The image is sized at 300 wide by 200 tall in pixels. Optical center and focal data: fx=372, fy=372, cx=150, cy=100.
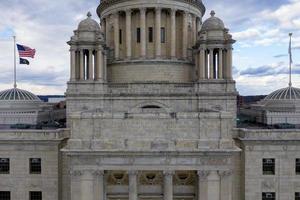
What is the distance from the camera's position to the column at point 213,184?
31641 millimetres

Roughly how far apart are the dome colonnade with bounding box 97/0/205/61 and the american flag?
10076 millimetres

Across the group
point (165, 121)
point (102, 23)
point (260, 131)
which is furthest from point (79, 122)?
point (102, 23)

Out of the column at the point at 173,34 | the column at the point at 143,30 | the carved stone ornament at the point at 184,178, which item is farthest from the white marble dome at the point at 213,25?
the carved stone ornament at the point at 184,178

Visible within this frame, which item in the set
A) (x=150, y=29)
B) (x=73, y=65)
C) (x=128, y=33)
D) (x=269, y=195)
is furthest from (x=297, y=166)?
(x=128, y=33)

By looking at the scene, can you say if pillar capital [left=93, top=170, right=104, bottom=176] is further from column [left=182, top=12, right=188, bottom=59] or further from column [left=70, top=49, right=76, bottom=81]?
column [left=182, top=12, right=188, bottom=59]

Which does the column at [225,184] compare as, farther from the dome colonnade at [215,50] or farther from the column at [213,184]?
the dome colonnade at [215,50]

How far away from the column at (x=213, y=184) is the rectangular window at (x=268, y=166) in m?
6.34

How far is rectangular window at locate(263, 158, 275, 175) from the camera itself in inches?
1394

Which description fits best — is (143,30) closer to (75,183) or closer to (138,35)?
(138,35)

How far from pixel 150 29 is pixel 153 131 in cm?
1995

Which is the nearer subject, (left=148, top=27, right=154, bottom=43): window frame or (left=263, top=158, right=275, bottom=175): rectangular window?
(left=263, top=158, right=275, bottom=175): rectangular window

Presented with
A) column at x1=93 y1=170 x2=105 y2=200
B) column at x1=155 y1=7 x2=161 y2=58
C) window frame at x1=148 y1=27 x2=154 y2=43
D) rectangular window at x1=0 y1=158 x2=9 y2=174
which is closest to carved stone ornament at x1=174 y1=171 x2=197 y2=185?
column at x1=93 y1=170 x2=105 y2=200

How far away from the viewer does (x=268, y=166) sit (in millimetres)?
35469

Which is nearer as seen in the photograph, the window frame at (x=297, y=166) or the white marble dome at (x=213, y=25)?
the window frame at (x=297, y=166)
